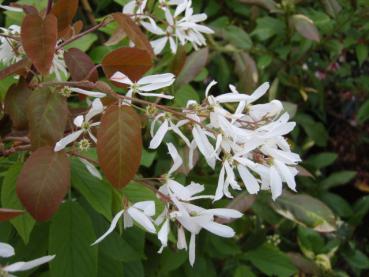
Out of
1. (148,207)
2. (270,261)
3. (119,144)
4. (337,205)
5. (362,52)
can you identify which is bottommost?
(337,205)

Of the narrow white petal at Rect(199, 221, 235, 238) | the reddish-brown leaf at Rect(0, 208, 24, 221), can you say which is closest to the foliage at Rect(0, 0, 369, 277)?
the reddish-brown leaf at Rect(0, 208, 24, 221)

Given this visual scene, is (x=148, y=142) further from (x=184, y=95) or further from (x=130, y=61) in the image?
(x=184, y=95)

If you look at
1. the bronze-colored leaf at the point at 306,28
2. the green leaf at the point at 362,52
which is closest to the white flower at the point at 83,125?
the bronze-colored leaf at the point at 306,28

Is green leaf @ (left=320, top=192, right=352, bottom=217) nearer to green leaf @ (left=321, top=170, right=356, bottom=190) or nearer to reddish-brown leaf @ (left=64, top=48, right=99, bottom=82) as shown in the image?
green leaf @ (left=321, top=170, right=356, bottom=190)

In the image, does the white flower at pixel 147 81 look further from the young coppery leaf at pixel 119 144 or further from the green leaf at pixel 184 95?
the green leaf at pixel 184 95

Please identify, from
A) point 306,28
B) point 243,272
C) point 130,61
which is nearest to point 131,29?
point 130,61

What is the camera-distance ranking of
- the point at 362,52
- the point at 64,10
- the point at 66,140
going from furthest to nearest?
the point at 362,52, the point at 64,10, the point at 66,140
